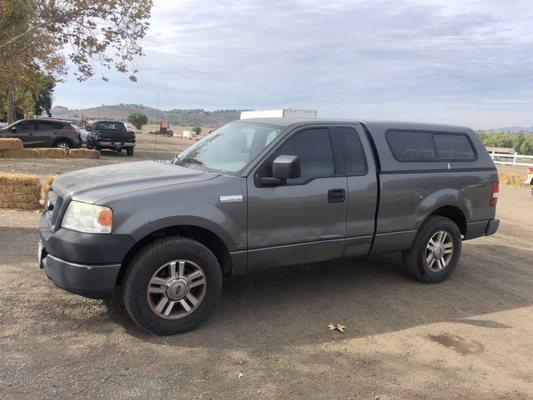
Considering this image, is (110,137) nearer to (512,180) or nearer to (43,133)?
(43,133)

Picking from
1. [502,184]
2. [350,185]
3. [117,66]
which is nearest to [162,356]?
[350,185]

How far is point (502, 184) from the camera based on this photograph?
68.4ft

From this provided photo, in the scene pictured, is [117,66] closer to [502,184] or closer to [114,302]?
[502,184]

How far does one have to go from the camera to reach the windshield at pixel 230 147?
4755 mm

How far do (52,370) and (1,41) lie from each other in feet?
41.5

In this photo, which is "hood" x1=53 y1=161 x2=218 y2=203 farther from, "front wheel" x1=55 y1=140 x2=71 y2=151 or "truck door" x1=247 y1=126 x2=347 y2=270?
"front wheel" x1=55 y1=140 x2=71 y2=151

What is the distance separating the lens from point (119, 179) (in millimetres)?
4387

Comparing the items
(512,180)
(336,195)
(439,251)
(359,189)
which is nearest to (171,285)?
(336,195)

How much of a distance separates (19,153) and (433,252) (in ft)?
→ 59.1

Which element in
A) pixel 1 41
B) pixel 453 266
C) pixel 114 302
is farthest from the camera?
pixel 1 41

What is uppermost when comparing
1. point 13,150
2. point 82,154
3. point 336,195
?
point 336,195

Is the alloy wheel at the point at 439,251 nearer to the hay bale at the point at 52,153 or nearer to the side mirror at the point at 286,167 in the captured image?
the side mirror at the point at 286,167

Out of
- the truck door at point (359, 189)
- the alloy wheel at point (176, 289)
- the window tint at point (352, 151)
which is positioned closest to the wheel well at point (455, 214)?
the truck door at point (359, 189)

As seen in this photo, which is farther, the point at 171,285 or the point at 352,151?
the point at 352,151
